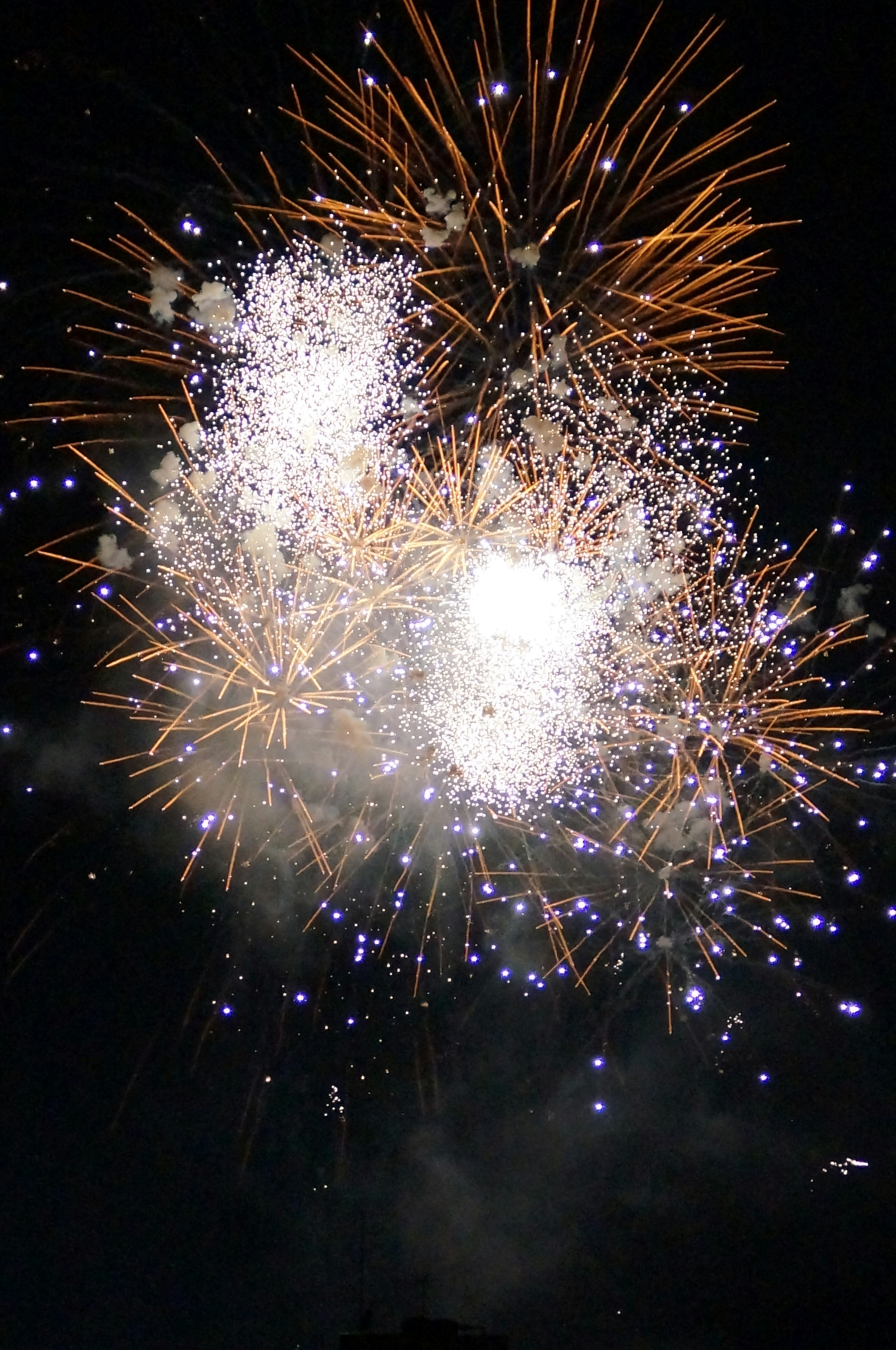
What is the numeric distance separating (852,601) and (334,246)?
4971mm

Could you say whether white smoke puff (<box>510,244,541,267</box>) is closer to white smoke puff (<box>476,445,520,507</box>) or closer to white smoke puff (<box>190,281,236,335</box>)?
white smoke puff (<box>476,445,520,507</box>)

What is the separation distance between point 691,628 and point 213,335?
3.86m

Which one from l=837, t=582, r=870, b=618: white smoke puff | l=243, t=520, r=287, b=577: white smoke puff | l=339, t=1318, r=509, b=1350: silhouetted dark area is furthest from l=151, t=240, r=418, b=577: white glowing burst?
l=339, t=1318, r=509, b=1350: silhouetted dark area

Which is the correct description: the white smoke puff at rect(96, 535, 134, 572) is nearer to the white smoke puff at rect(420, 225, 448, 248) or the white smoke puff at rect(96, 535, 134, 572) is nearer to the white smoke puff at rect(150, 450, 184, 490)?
the white smoke puff at rect(150, 450, 184, 490)

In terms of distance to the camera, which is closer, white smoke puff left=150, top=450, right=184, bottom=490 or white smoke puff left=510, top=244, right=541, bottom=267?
white smoke puff left=510, top=244, right=541, bottom=267

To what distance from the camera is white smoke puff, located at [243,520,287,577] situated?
7812 millimetres

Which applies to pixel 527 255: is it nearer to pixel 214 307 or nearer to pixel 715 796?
pixel 214 307

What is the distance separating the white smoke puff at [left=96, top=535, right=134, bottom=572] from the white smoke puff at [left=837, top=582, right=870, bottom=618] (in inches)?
217

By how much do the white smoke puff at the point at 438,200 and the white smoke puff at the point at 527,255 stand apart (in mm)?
493

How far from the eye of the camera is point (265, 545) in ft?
25.7

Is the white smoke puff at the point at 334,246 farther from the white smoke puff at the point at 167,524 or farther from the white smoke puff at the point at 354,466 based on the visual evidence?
the white smoke puff at the point at 167,524

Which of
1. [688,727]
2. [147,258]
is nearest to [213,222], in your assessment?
[147,258]

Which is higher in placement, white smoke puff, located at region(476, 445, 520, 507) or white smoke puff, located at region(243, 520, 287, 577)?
white smoke puff, located at region(476, 445, 520, 507)

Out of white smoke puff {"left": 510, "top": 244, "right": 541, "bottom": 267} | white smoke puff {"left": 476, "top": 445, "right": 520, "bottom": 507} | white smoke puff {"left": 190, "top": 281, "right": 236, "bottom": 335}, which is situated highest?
white smoke puff {"left": 510, "top": 244, "right": 541, "bottom": 267}
